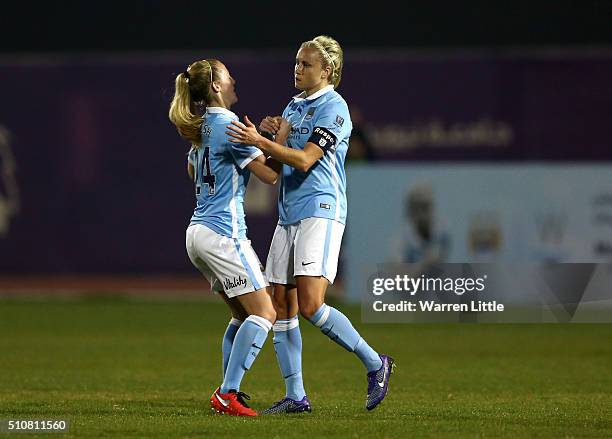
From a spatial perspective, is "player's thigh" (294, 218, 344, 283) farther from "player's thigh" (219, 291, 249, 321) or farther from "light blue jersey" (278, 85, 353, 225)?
"player's thigh" (219, 291, 249, 321)

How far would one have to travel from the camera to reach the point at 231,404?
730cm

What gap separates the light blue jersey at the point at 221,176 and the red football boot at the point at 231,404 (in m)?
0.92

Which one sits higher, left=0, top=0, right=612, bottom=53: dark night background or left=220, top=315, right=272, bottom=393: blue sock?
left=0, top=0, right=612, bottom=53: dark night background

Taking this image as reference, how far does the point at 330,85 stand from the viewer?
7594mm

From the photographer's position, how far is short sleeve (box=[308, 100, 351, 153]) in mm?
7301

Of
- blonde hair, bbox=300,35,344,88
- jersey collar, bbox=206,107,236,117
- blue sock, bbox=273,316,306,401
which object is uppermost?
blonde hair, bbox=300,35,344,88

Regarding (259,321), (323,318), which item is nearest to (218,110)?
(259,321)

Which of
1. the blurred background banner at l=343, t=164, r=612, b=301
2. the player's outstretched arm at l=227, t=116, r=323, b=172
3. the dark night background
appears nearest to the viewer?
the player's outstretched arm at l=227, t=116, r=323, b=172

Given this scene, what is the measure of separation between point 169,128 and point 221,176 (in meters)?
11.7

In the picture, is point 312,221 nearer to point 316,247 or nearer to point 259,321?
point 316,247

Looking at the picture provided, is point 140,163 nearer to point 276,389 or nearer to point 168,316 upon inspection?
point 168,316

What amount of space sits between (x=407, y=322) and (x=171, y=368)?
4788 millimetres

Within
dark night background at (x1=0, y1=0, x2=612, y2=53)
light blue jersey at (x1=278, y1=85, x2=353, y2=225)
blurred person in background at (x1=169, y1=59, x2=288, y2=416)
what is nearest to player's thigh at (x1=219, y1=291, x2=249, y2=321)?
blurred person in background at (x1=169, y1=59, x2=288, y2=416)

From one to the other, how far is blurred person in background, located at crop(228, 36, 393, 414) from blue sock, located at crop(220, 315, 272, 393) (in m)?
0.27
